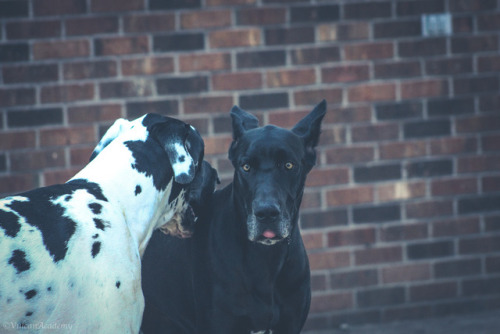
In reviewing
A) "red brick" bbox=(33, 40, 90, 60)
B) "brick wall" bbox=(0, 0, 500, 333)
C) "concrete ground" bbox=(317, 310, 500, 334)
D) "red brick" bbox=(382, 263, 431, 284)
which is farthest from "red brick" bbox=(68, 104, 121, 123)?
"red brick" bbox=(382, 263, 431, 284)

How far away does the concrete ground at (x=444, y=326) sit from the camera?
4.62 m

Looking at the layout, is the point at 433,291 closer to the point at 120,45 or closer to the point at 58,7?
the point at 120,45

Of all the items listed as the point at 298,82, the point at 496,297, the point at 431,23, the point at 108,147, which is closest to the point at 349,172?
the point at 298,82

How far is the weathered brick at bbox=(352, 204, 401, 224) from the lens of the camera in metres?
4.80

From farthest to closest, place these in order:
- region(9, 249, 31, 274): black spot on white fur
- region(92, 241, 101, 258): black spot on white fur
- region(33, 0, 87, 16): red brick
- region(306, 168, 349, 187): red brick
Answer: region(306, 168, 349, 187): red brick → region(33, 0, 87, 16): red brick → region(92, 241, 101, 258): black spot on white fur → region(9, 249, 31, 274): black spot on white fur

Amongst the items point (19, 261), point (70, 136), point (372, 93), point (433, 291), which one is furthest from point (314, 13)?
point (19, 261)

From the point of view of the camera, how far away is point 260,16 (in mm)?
4637

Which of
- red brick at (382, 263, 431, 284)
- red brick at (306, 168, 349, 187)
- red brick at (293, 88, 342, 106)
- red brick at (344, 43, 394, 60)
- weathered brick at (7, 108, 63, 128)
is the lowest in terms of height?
red brick at (382, 263, 431, 284)

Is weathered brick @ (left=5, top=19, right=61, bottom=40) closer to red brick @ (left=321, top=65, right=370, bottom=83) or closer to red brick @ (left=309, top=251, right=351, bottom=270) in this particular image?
red brick @ (left=321, top=65, right=370, bottom=83)

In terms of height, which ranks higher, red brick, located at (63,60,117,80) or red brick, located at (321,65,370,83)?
red brick, located at (63,60,117,80)

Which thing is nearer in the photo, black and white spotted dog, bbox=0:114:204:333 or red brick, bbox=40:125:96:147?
black and white spotted dog, bbox=0:114:204:333

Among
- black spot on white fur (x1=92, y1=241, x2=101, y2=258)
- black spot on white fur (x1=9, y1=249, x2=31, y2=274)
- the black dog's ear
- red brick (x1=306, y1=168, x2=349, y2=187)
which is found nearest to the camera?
black spot on white fur (x1=9, y1=249, x2=31, y2=274)

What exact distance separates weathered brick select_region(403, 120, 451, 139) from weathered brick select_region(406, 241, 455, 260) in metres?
0.89

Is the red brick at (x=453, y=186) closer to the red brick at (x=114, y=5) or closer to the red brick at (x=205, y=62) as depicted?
the red brick at (x=205, y=62)
